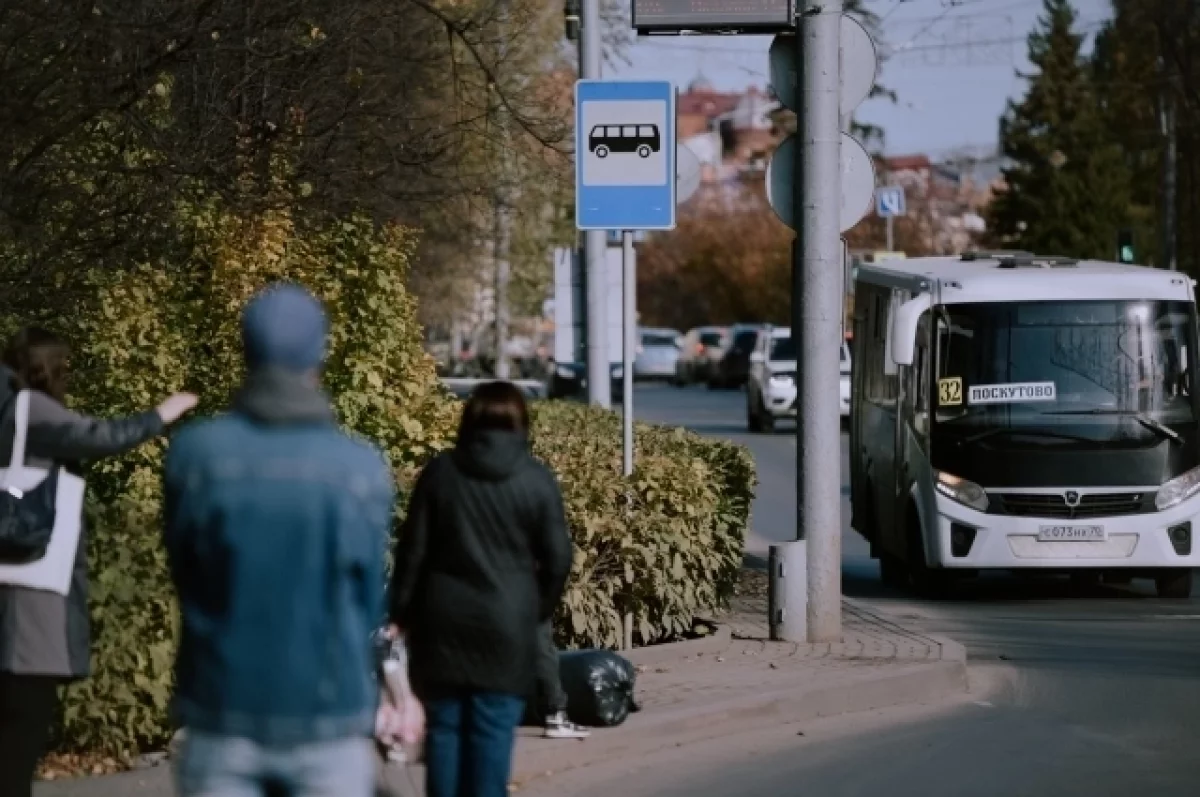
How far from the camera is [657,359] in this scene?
294 ft

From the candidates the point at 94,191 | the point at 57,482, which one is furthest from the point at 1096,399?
the point at 57,482

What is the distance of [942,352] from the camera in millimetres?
18422

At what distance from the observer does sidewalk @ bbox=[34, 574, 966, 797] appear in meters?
10.0

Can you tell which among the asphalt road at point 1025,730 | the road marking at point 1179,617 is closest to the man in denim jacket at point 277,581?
the asphalt road at point 1025,730

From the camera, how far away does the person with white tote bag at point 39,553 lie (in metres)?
7.33

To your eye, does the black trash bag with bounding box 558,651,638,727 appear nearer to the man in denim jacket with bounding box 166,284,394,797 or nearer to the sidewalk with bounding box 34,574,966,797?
the sidewalk with bounding box 34,574,966,797

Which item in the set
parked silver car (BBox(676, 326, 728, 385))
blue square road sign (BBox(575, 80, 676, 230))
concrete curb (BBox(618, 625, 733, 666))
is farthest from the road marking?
parked silver car (BBox(676, 326, 728, 385))

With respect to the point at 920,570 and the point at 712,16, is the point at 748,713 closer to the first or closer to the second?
the point at 712,16

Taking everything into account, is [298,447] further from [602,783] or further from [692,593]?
[692,593]

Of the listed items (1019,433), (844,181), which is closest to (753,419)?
(1019,433)

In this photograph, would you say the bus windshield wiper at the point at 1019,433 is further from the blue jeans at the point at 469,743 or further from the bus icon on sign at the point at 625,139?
the blue jeans at the point at 469,743

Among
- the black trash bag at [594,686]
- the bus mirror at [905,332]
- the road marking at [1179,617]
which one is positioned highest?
the bus mirror at [905,332]

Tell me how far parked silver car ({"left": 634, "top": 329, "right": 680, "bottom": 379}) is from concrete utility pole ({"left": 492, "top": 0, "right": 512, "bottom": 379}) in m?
29.8

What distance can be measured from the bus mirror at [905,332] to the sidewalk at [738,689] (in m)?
3.26
